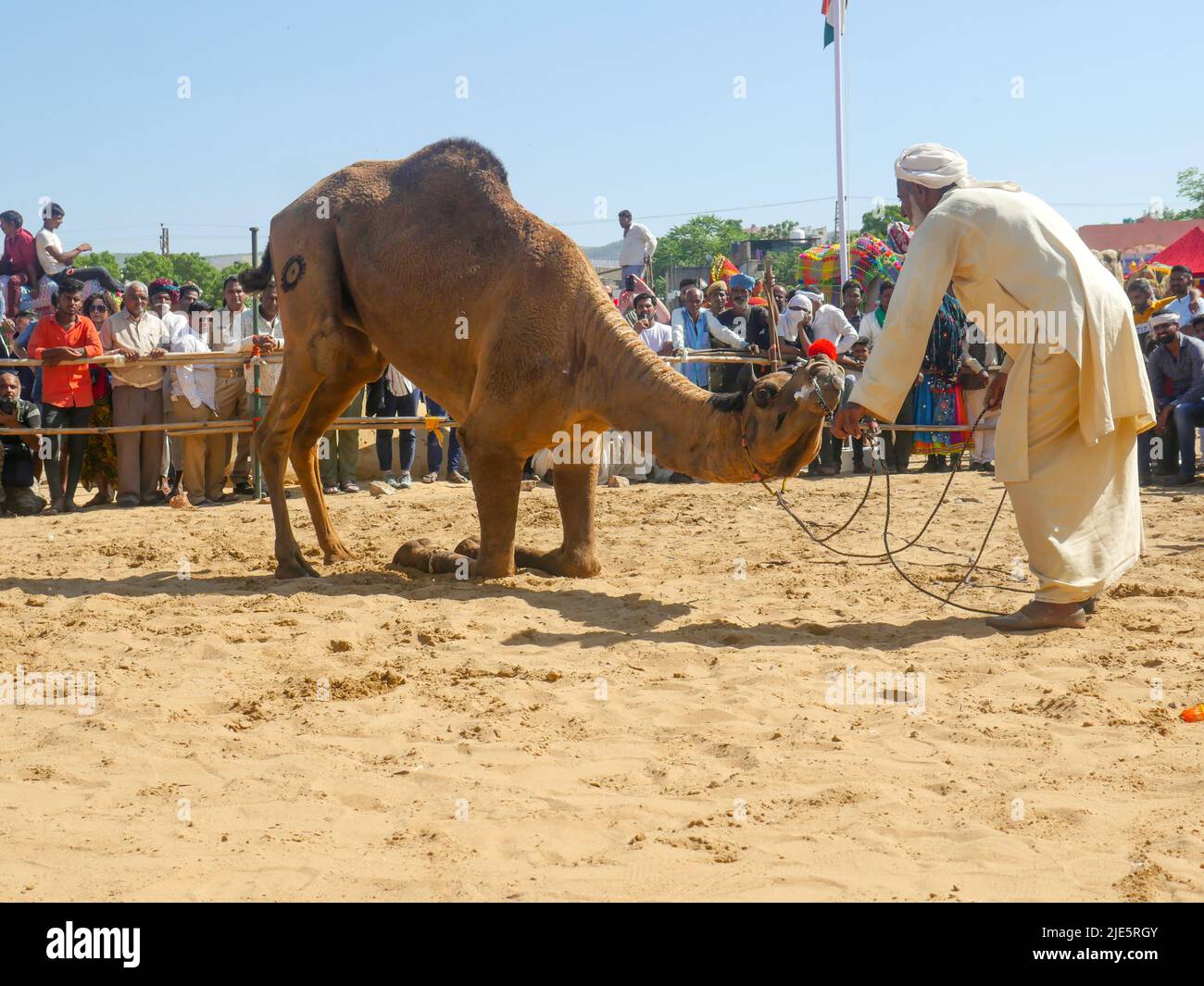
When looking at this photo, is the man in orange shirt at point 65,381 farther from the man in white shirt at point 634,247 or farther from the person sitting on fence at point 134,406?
the man in white shirt at point 634,247

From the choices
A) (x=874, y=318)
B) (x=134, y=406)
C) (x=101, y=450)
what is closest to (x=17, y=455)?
(x=101, y=450)

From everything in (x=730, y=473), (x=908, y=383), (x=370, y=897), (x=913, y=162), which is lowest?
(x=370, y=897)

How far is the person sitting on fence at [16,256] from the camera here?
15.4 metres

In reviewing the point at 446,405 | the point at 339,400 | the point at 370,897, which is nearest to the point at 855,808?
the point at 370,897

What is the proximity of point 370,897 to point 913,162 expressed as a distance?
4.81 metres

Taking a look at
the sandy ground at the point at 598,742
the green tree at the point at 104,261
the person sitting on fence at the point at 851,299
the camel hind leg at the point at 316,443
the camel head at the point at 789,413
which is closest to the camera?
the sandy ground at the point at 598,742

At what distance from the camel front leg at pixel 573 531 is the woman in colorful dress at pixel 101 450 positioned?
5810mm

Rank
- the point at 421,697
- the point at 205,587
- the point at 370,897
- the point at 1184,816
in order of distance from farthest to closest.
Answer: the point at 205,587, the point at 421,697, the point at 1184,816, the point at 370,897

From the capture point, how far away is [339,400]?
28.5 feet

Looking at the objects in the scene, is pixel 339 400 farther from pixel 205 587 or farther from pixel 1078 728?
pixel 1078 728

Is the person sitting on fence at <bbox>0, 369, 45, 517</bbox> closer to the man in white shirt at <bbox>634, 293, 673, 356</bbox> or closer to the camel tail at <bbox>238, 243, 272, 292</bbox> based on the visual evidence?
the camel tail at <bbox>238, 243, 272, 292</bbox>

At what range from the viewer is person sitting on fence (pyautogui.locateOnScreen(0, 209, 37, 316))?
15406mm

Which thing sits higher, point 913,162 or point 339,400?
point 913,162

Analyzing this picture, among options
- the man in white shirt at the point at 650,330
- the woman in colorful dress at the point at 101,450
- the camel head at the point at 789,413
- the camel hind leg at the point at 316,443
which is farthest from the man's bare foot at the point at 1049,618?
the woman in colorful dress at the point at 101,450
